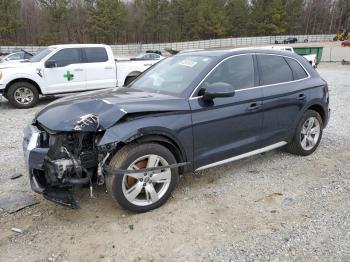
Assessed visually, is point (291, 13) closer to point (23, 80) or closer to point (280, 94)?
point (23, 80)

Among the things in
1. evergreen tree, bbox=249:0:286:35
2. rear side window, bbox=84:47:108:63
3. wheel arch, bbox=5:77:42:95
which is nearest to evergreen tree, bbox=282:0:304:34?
evergreen tree, bbox=249:0:286:35

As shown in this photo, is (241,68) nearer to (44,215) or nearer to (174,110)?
(174,110)

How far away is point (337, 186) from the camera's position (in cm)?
418

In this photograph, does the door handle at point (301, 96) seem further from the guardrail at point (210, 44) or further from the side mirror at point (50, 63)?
the guardrail at point (210, 44)

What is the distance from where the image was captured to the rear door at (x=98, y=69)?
32.3 ft

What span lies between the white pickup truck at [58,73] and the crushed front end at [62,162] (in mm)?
5731

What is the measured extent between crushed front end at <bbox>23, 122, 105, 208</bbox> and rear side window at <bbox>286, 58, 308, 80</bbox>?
305cm

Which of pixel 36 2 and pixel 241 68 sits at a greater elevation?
pixel 36 2

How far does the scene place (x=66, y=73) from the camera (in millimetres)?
9508

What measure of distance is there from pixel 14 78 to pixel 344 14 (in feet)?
304

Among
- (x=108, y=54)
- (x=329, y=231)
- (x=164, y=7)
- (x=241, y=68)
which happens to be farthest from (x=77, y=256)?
(x=164, y=7)

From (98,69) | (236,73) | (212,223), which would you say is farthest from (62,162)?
(98,69)

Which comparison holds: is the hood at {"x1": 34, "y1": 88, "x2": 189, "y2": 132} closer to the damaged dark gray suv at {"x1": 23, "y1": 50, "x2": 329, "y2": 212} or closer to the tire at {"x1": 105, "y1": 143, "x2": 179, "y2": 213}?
the damaged dark gray suv at {"x1": 23, "y1": 50, "x2": 329, "y2": 212}

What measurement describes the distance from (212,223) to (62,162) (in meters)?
1.61
